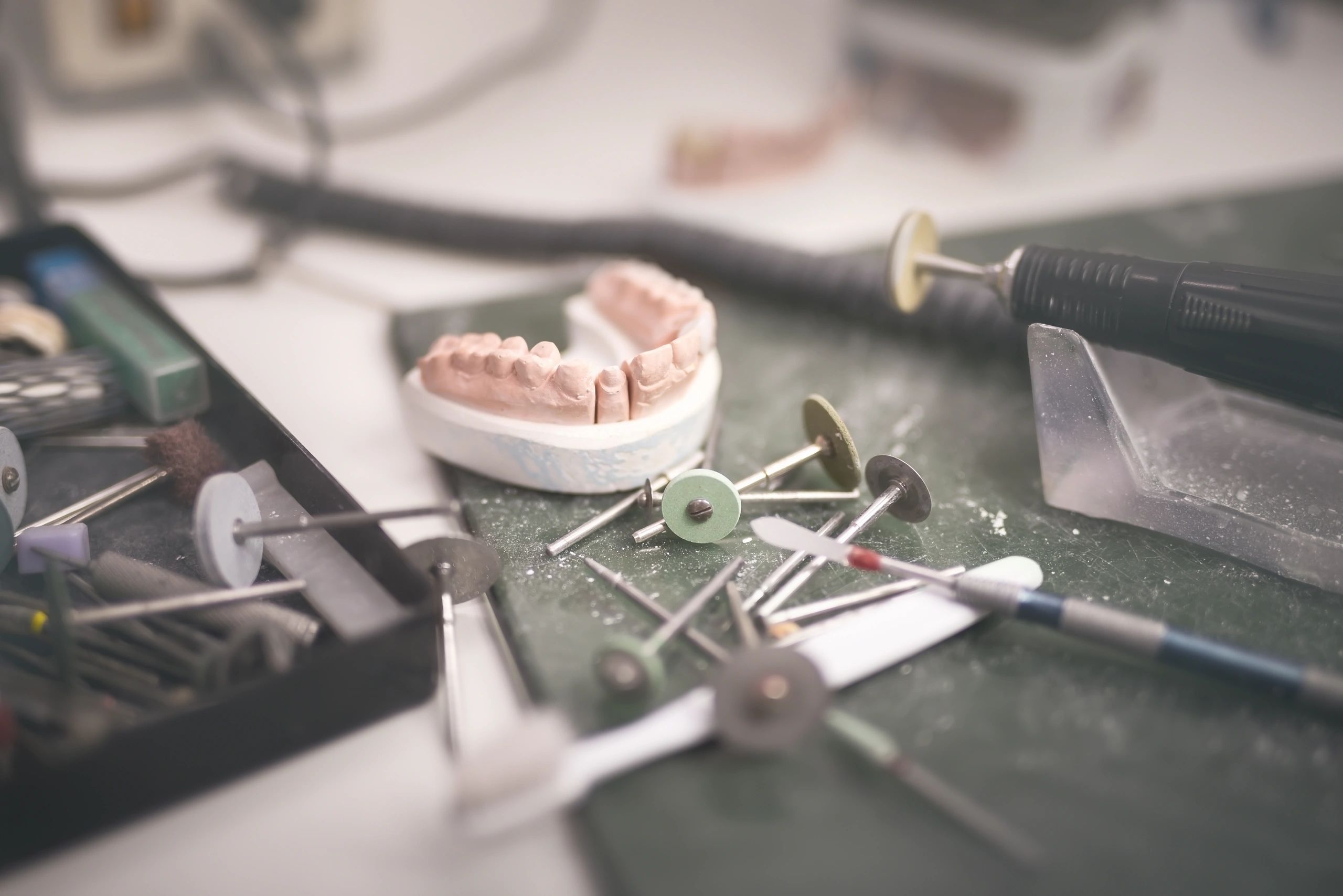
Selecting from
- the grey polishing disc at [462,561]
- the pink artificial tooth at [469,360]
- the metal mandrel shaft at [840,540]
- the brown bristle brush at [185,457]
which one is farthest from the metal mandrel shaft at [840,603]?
the brown bristle brush at [185,457]

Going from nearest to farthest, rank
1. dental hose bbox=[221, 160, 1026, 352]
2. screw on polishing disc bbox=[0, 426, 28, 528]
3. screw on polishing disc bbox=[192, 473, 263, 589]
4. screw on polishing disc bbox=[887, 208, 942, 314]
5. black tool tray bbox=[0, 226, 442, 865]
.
Answer: black tool tray bbox=[0, 226, 442, 865], screw on polishing disc bbox=[192, 473, 263, 589], screw on polishing disc bbox=[0, 426, 28, 528], screw on polishing disc bbox=[887, 208, 942, 314], dental hose bbox=[221, 160, 1026, 352]

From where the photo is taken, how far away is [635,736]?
0.72 m

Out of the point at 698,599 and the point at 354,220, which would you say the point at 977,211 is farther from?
the point at 698,599

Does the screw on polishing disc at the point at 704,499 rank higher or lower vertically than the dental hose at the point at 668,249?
lower

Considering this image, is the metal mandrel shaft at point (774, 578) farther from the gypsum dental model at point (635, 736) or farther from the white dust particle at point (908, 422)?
the white dust particle at point (908, 422)

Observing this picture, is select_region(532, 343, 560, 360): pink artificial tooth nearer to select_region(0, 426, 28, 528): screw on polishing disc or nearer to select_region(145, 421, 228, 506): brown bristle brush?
select_region(145, 421, 228, 506): brown bristle brush

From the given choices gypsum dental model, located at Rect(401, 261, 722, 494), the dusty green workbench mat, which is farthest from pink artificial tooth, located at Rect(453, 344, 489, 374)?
the dusty green workbench mat

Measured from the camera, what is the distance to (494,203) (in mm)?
1577

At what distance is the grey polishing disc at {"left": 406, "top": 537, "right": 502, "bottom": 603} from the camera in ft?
2.80

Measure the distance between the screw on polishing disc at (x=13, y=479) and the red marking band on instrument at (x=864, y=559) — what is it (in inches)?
24.6

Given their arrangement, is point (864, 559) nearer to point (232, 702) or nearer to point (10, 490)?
point (232, 702)

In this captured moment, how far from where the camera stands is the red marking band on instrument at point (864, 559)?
816 mm

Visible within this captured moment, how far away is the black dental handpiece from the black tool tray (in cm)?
56

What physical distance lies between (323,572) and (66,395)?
36 centimetres
